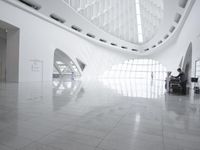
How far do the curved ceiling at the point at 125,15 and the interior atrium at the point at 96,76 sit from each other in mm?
211

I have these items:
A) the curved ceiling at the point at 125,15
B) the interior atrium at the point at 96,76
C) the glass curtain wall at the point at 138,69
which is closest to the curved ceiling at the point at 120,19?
the curved ceiling at the point at 125,15

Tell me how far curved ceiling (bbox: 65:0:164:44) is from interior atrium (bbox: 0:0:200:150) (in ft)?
0.69

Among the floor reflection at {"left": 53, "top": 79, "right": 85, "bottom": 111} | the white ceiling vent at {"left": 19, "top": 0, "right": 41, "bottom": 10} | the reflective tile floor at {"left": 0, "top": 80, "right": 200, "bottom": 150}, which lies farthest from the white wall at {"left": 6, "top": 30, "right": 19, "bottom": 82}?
the reflective tile floor at {"left": 0, "top": 80, "right": 200, "bottom": 150}

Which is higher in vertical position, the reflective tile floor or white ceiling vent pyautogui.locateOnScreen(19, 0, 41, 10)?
white ceiling vent pyautogui.locateOnScreen(19, 0, 41, 10)

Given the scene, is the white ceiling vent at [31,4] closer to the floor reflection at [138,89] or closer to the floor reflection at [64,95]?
the floor reflection at [64,95]

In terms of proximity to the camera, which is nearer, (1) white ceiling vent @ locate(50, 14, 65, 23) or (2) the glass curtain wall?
(1) white ceiling vent @ locate(50, 14, 65, 23)

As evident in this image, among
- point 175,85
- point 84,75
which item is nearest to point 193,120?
point 175,85

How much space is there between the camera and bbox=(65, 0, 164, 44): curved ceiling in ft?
85.0

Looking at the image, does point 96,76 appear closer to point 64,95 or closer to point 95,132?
point 64,95

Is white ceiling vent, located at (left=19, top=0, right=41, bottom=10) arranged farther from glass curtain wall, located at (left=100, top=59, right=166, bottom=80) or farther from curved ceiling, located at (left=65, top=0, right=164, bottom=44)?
glass curtain wall, located at (left=100, top=59, right=166, bottom=80)

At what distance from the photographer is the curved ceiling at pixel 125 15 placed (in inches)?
1020

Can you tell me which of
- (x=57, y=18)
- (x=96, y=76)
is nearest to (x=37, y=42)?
(x=57, y=18)

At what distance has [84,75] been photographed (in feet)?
96.9

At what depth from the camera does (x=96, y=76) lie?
34.0m
